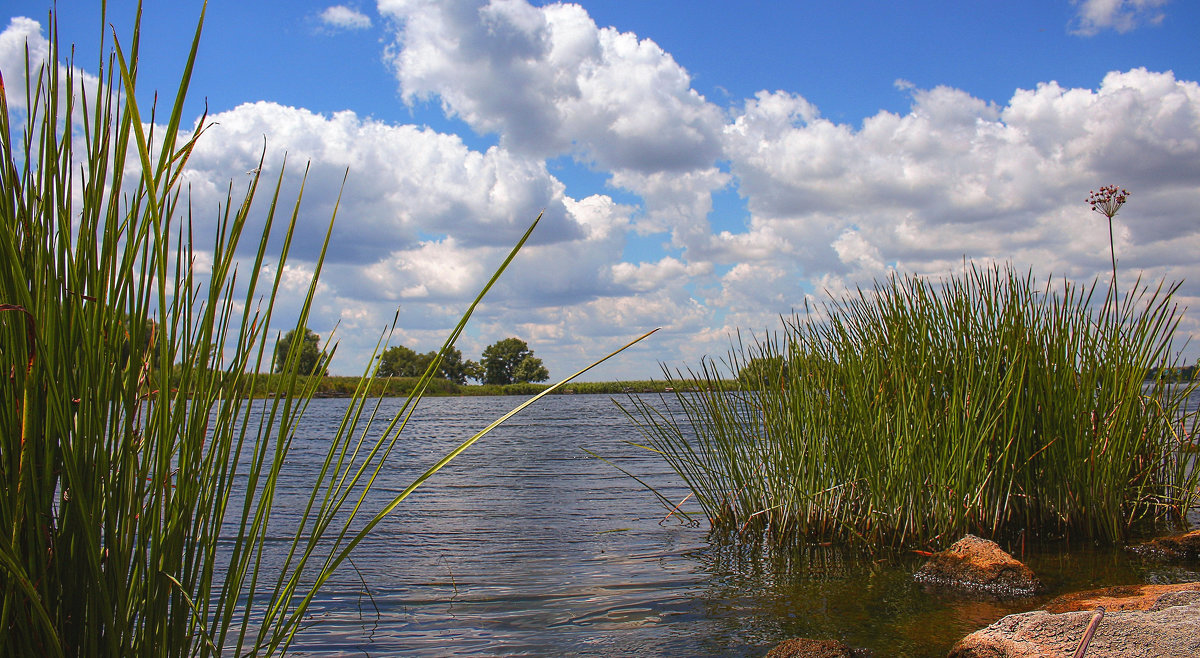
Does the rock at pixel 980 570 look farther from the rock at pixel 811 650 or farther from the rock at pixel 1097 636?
the rock at pixel 811 650

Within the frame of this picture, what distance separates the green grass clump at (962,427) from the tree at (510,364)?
102 m

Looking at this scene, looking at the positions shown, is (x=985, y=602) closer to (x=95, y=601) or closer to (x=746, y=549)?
(x=746, y=549)

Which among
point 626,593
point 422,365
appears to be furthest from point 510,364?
point 626,593

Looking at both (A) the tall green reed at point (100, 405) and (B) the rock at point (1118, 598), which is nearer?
(A) the tall green reed at point (100, 405)

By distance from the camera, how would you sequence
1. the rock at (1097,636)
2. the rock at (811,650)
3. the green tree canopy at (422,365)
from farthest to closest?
the green tree canopy at (422,365)
the rock at (811,650)
the rock at (1097,636)

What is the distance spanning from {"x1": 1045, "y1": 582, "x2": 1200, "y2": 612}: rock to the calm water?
0.41 m

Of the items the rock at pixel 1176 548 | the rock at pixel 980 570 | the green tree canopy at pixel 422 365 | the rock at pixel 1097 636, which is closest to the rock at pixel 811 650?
the rock at pixel 1097 636

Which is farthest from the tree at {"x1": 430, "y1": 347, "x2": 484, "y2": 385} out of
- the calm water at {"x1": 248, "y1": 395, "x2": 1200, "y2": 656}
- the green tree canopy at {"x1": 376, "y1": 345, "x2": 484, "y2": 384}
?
the calm water at {"x1": 248, "y1": 395, "x2": 1200, "y2": 656}

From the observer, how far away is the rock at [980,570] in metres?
5.17

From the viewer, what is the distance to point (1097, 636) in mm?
3355

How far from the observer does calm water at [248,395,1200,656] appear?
4.79m

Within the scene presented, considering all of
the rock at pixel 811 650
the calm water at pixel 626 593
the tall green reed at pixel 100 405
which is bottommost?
the calm water at pixel 626 593

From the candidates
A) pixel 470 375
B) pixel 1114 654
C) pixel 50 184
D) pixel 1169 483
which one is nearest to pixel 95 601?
pixel 50 184

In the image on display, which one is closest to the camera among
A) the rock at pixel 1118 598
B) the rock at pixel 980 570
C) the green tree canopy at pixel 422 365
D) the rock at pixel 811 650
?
the rock at pixel 811 650
